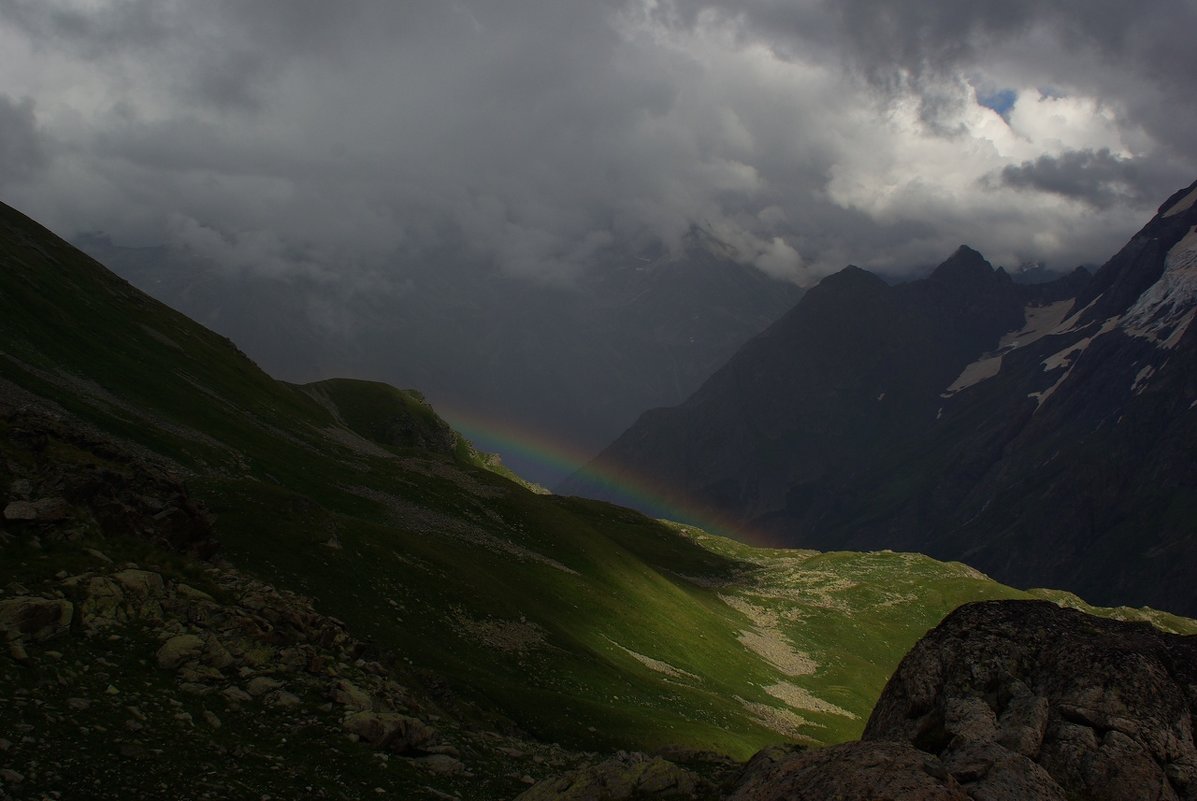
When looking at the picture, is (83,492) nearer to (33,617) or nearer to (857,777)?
(33,617)

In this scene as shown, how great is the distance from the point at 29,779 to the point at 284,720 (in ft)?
25.5

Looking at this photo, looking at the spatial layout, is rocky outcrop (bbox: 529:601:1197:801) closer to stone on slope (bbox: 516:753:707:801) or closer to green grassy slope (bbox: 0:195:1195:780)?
stone on slope (bbox: 516:753:707:801)

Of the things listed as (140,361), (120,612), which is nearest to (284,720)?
(120,612)

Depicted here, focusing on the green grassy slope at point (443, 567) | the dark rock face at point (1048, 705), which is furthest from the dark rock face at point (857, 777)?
the green grassy slope at point (443, 567)

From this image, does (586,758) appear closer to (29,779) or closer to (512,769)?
(512,769)

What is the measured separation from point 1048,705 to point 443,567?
159 feet

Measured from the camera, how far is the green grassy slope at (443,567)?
48.4 m

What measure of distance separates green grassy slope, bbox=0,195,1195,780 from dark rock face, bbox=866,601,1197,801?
22.1m

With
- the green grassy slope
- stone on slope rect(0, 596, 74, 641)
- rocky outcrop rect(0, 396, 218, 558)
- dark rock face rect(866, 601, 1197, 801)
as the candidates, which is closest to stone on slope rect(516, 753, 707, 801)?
dark rock face rect(866, 601, 1197, 801)

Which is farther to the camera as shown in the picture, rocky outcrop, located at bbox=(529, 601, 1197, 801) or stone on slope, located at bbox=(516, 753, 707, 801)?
stone on slope, located at bbox=(516, 753, 707, 801)

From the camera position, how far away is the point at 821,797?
17.5 m

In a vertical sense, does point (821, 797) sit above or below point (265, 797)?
above

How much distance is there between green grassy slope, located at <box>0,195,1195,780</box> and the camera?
4838 cm

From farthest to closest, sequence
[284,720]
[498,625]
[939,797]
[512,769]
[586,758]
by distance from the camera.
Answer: [498,625]
[586,758]
[512,769]
[284,720]
[939,797]
